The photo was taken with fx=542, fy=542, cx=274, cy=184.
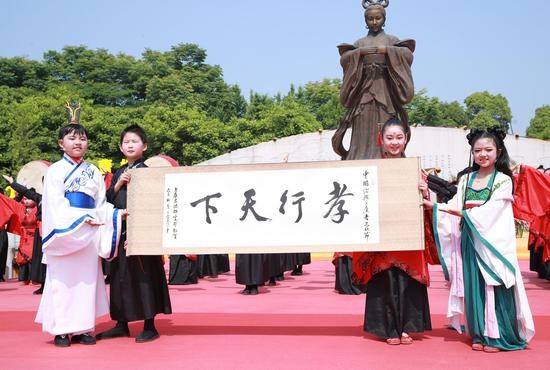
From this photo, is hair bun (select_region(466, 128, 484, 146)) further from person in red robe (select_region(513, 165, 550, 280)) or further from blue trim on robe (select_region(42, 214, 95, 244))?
blue trim on robe (select_region(42, 214, 95, 244))

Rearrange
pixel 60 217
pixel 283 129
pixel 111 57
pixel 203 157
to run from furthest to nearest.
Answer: pixel 111 57 → pixel 283 129 → pixel 203 157 → pixel 60 217

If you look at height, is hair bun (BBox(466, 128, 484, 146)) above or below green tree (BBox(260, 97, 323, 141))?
below

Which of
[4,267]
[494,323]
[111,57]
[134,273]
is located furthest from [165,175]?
[111,57]

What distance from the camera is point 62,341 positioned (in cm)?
402

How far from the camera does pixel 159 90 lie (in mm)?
35250

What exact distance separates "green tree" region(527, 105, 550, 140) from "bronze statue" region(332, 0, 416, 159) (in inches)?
1554

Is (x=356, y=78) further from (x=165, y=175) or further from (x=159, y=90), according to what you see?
(x=159, y=90)

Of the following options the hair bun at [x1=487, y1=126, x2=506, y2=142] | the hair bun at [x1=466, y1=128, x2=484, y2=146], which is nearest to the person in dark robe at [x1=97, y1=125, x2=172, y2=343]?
the hair bun at [x1=466, y1=128, x2=484, y2=146]

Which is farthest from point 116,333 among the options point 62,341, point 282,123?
point 282,123

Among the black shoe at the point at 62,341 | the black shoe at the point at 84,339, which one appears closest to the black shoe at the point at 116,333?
the black shoe at the point at 84,339

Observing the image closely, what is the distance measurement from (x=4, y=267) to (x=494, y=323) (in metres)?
9.10

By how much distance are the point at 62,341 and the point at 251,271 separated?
3533 millimetres

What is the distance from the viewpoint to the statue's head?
771cm

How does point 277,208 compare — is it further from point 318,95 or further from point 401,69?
point 318,95
